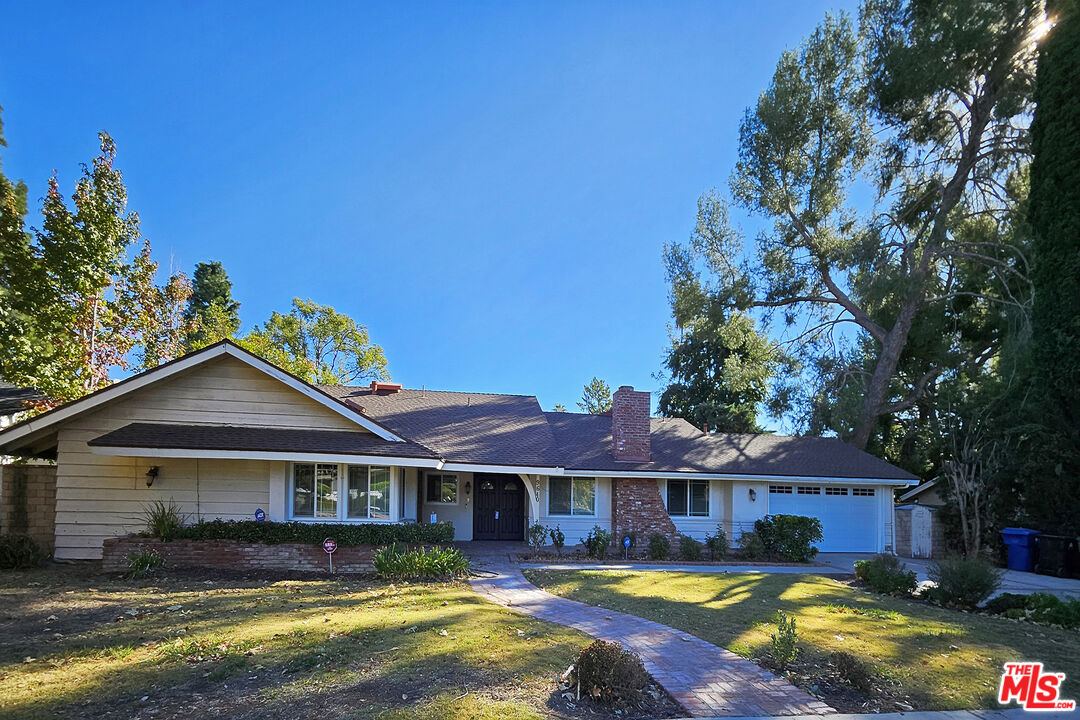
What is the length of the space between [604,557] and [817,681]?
979cm

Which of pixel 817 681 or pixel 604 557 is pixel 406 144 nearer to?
pixel 604 557

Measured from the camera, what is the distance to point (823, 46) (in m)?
25.7

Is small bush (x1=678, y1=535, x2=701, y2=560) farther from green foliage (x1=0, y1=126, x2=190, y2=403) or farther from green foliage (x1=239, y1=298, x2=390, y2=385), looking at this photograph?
green foliage (x1=239, y1=298, x2=390, y2=385)

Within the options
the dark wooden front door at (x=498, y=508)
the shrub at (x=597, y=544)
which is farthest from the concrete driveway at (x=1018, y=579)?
the dark wooden front door at (x=498, y=508)

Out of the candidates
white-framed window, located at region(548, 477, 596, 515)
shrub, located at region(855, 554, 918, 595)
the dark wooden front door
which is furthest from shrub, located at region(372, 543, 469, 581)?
shrub, located at region(855, 554, 918, 595)

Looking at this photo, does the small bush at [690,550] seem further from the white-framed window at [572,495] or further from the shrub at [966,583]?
the shrub at [966,583]

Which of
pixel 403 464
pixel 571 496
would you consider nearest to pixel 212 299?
pixel 571 496

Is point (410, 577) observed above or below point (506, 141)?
below

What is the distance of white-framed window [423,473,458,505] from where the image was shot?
18.2 m

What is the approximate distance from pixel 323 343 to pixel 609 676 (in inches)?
1438

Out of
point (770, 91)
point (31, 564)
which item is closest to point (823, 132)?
point (770, 91)

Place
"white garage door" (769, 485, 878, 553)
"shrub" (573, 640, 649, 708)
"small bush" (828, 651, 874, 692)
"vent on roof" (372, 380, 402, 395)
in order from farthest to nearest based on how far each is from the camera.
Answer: "vent on roof" (372, 380, 402, 395) → "white garage door" (769, 485, 878, 553) → "small bush" (828, 651, 874, 692) → "shrub" (573, 640, 649, 708)

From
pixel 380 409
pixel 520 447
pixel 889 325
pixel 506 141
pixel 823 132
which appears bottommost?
pixel 520 447

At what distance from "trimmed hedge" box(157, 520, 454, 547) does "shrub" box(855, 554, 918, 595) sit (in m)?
9.74
